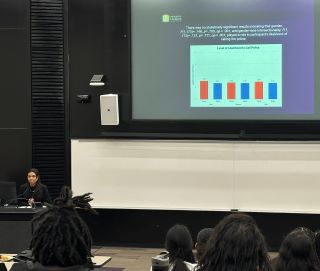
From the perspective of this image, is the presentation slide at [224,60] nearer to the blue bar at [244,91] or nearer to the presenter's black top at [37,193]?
the blue bar at [244,91]

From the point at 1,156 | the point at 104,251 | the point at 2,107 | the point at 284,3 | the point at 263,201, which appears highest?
the point at 284,3

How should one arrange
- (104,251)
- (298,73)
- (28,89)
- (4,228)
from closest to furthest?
(4,228), (298,73), (104,251), (28,89)

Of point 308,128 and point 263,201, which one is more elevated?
point 308,128

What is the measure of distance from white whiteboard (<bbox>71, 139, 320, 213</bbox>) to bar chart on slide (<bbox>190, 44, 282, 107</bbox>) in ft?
1.86

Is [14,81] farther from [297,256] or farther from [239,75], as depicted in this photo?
[297,256]

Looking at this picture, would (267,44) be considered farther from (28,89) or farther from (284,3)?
(28,89)

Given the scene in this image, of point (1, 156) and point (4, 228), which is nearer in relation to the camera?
point (4, 228)

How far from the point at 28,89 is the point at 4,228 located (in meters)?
3.39

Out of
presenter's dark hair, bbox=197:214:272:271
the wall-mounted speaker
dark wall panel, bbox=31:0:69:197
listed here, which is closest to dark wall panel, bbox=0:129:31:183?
dark wall panel, bbox=31:0:69:197

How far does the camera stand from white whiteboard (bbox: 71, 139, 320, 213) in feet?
24.8

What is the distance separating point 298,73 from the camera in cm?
736

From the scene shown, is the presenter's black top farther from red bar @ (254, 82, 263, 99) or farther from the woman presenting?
red bar @ (254, 82, 263, 99)

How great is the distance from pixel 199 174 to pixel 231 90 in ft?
3.82

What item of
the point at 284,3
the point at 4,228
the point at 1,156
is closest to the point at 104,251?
the point at 1,156
